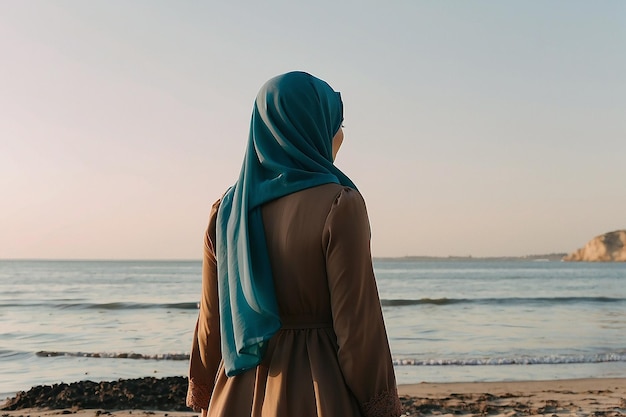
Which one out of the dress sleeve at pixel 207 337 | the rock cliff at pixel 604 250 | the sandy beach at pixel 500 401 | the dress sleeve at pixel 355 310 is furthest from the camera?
the rock cliff at pixel 604 250

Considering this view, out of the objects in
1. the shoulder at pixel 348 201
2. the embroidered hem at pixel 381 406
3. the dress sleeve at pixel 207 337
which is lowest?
the embroidered hem at pixel 381 406

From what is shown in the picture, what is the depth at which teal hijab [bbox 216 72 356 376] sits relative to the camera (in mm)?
1706

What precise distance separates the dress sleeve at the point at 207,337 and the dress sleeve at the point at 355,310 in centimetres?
40

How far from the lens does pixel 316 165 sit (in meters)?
1.74

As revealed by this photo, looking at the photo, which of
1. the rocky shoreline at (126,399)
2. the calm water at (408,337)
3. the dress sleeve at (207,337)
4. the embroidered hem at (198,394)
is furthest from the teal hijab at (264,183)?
the calm water at (408,337)

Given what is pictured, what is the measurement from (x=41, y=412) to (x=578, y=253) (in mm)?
92071

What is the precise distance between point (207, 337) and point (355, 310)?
50cm

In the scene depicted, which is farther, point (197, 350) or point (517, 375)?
point (517, 375)

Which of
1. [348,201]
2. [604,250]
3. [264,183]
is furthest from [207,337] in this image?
[604,250]

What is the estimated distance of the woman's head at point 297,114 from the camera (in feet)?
5.74

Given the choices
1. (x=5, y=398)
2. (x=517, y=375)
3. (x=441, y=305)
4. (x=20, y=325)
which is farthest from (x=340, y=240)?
(x=441, y=305)

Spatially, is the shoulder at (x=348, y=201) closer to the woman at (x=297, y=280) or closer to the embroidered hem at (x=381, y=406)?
the woman at (x=297, y=280)

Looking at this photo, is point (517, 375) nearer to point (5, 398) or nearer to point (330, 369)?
point (5, 398)

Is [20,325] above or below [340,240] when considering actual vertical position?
below
